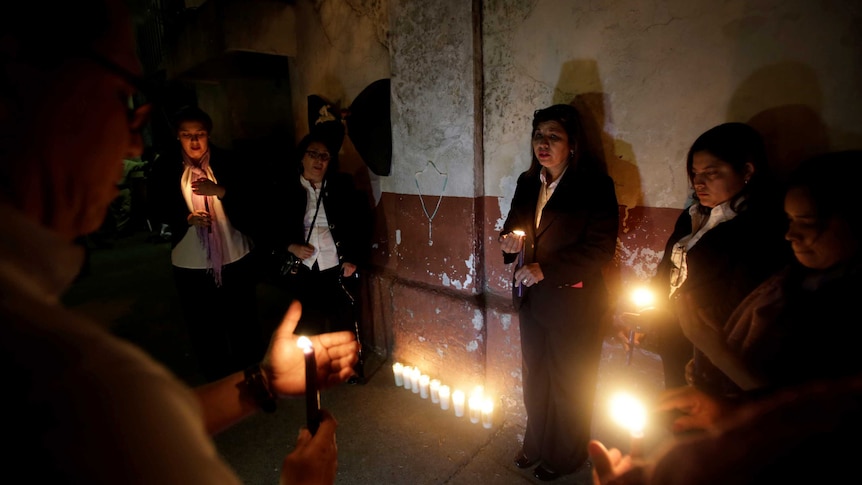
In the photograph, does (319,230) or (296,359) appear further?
(319,230)

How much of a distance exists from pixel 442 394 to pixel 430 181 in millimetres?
1950

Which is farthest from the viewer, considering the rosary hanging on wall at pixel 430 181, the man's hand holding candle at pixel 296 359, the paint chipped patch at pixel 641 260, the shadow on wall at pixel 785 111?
the rosary hanging on wall at pixel 430 181

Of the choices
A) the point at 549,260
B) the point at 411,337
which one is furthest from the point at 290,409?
the point at 549,260

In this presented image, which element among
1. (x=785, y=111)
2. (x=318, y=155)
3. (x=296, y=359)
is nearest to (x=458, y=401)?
(x=296, y=359)

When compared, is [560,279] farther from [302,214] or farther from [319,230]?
[302,214]

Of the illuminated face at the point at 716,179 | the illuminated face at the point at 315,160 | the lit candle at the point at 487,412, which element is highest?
the illuminated face at the point at 315,160

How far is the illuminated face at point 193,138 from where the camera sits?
3445 millimetres

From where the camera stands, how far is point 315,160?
3.66 meters

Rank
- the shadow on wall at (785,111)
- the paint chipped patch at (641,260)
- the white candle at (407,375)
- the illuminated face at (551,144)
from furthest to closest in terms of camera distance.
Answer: the white candle at (407,375) → the paint chipped patch at (641,260) → the illuminated face at (551,144) → the shadow on wall at (785,111)

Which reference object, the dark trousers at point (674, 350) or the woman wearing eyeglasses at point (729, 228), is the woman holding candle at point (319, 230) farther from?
the woman wearing eyeglasses at point (729, 228)

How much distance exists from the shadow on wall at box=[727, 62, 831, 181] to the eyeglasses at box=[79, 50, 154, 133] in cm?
277

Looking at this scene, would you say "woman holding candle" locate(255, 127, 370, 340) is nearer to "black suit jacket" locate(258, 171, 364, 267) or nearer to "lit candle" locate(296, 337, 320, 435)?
"black suit jacket" locate(258, 171, 364, 267)

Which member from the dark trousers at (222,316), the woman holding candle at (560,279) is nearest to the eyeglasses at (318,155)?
the dark trousers at (222,316)

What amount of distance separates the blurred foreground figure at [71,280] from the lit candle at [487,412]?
2401 millimetres
